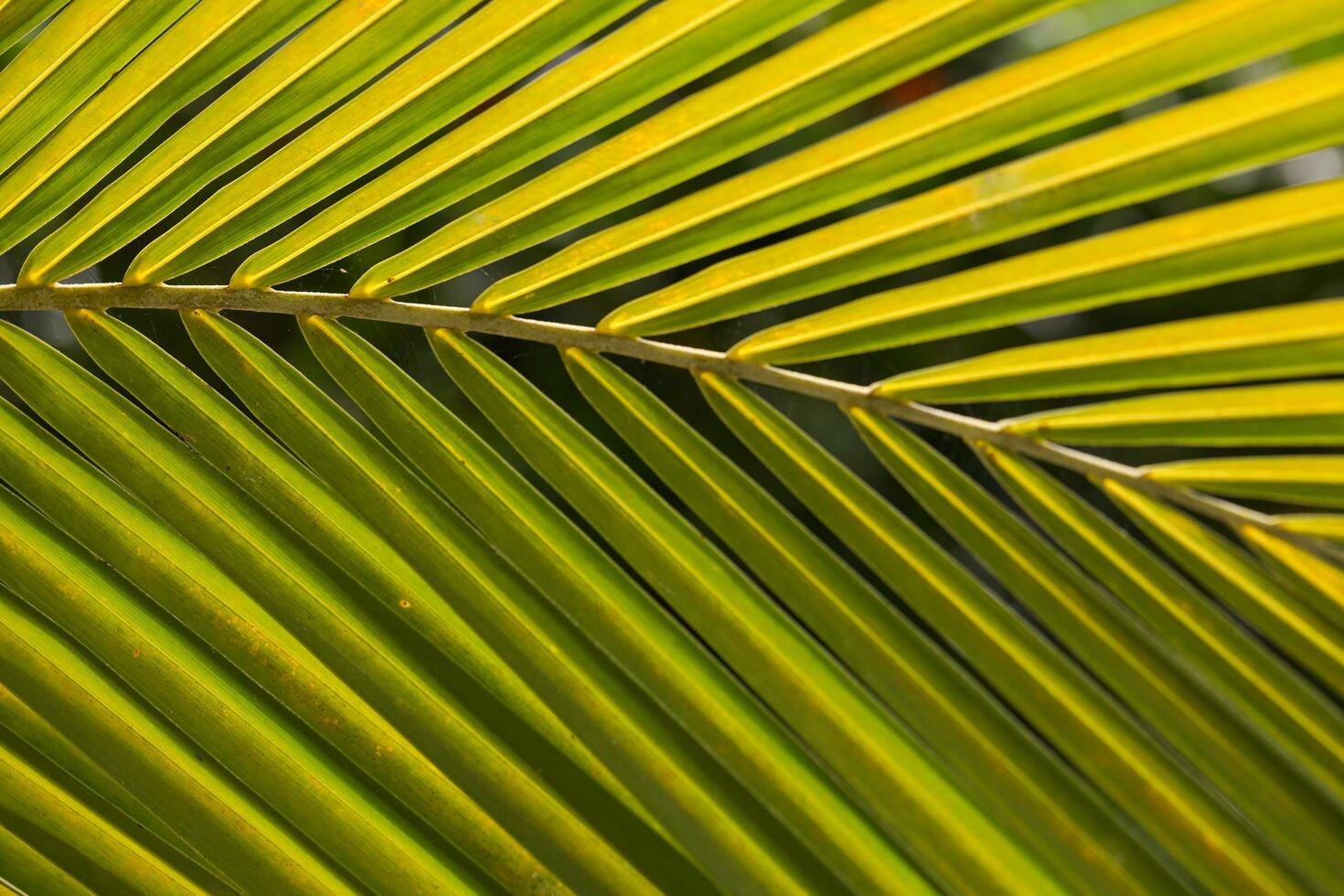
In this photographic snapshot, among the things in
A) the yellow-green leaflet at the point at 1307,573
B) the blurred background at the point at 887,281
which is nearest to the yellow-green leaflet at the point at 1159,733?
the yellow-green leaflet at the point at 1307,573

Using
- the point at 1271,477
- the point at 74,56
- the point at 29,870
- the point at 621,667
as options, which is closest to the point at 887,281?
the point at 1271,477

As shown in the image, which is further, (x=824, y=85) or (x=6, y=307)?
(x=6, y=307)

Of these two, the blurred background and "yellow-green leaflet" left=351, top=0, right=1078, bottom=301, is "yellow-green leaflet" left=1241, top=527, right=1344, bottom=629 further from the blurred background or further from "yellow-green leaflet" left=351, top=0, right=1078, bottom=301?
the blurred background

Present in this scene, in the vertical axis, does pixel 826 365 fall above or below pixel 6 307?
below

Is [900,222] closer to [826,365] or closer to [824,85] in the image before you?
[824,85]

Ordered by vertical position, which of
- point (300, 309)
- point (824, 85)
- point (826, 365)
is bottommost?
point (826, 365)

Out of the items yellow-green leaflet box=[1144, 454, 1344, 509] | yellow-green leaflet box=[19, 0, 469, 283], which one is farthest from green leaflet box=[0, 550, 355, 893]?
yellow-green leaflet box=[1144, 454, 1344, 509]

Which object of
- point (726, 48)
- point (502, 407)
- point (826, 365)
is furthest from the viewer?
point (826, 365)

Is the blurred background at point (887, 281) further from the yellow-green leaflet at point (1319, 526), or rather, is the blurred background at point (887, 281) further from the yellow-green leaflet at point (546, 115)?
the yellow-green leaflet at point (1319, 526)

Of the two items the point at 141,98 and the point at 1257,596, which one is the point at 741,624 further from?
the point at 141,98

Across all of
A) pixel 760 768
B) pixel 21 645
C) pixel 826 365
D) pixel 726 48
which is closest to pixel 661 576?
pixel 760 768
